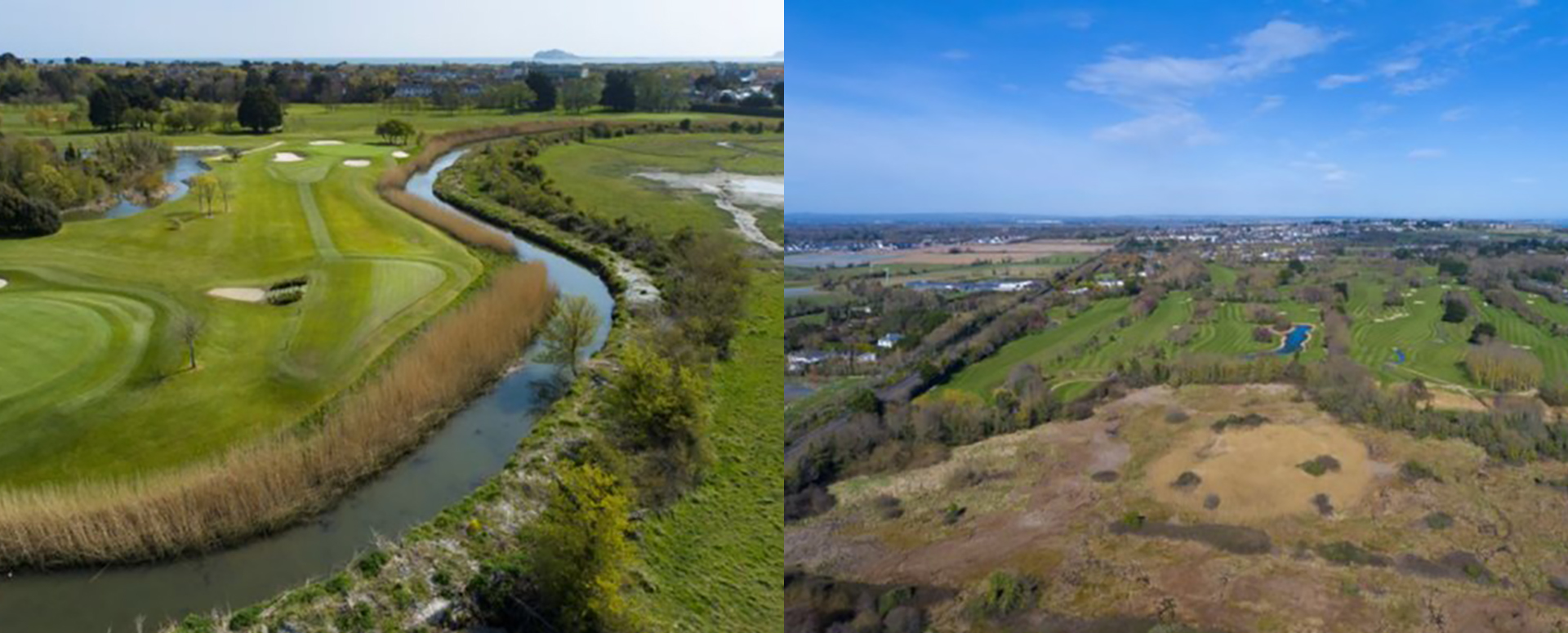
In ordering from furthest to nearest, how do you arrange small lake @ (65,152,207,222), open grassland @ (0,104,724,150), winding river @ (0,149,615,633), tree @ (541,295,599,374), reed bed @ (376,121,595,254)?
1. open grassland @ (0,104,724,150)
2. small lake @ (65,152,207,222)
3. reed bed @ (376,121,595,254)
4. tree @ (541,295,599,374)
5. winding river @ (0,149,615,633)

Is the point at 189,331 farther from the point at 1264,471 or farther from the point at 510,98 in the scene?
the point at 510,98

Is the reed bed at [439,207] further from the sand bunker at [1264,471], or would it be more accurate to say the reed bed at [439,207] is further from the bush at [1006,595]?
the sand bunker at [1264,471]

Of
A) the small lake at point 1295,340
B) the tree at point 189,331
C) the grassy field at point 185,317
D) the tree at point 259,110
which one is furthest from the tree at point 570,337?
the tree at point 259,110

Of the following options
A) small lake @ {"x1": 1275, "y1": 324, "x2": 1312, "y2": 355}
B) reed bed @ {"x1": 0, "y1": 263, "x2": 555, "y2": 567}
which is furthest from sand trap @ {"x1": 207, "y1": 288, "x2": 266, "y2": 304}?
small lake @ {"x1": 1275, "y1": 324, "x2": 1312, "y2": 355}

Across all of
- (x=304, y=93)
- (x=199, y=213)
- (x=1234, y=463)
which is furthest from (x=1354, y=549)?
(x=304, y=93)

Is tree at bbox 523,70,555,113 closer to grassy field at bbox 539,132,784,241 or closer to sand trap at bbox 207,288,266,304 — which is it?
grassy field at bbox 539,132,784,241

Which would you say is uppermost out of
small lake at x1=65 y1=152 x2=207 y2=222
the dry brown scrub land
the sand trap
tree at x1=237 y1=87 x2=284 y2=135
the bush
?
tree at x1=237 y1=87 x2=284 y2=135

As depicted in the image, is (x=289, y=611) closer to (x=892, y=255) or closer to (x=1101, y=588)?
(x=892, y=255)
